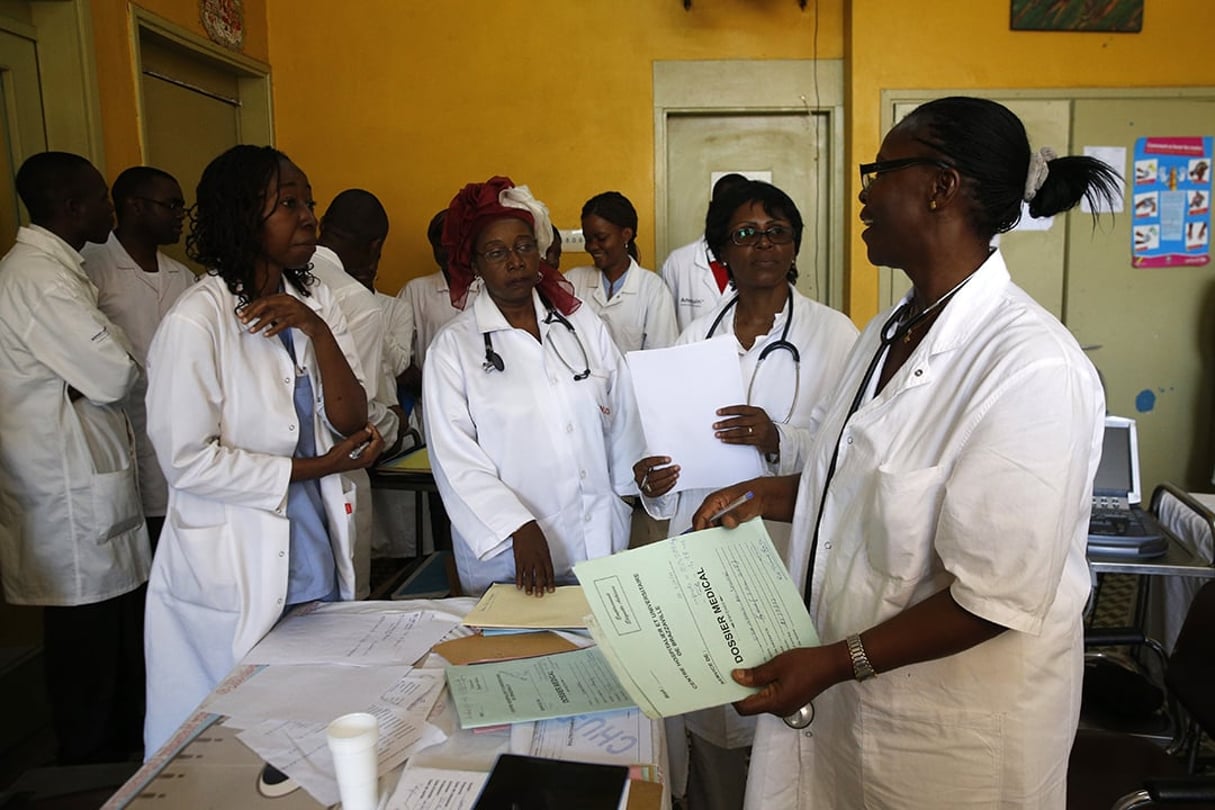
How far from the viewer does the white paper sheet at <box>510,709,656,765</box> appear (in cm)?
117

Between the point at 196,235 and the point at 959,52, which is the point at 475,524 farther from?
the point at 959,52

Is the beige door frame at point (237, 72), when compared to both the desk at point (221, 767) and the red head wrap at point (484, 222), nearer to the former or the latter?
the red head wrap at point (484, 222)

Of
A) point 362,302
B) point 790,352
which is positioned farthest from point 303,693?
point 362,302

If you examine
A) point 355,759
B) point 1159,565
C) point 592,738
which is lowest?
point 1159,565

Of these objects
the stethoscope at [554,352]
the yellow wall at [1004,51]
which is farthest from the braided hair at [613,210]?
the stethoscope at [554,352]

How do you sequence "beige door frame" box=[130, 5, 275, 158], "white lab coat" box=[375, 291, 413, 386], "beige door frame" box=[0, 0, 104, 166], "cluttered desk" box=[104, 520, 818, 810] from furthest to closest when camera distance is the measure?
"white lab coat" box=[375, 291, 413, 386] < "beige door frame" box=[130, 5, 275, 158] < "beige door frame" box=[0, 0, 104, 166] < "cluttered desk" box=[104, 520, 818, 810]

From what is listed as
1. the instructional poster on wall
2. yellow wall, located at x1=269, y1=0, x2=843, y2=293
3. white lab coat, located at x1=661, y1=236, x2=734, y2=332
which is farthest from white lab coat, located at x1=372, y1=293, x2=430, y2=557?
the instructional poster on wall

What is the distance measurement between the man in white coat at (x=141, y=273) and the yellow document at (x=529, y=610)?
6.19 feet

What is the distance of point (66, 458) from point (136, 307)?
705 mm

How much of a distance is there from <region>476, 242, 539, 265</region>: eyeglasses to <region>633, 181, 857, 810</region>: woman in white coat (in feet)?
1.62

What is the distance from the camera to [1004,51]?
452cm

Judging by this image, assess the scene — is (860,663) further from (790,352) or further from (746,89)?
(746,89)

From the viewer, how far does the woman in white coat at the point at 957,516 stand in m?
1.05

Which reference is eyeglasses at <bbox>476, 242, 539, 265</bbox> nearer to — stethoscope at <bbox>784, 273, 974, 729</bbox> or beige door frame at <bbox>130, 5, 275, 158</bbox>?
stethoscope at <bbox>784, 273, 974, 729</bbox>
